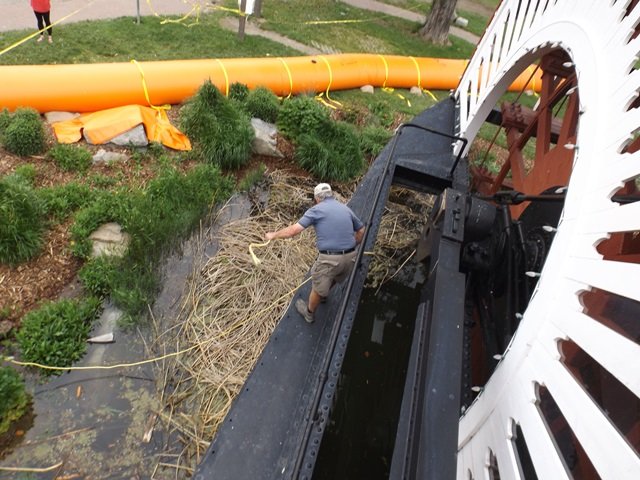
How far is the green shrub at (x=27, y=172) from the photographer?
5.57 m

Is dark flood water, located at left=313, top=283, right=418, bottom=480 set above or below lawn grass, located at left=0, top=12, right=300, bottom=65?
below

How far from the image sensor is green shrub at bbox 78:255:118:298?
4.75m

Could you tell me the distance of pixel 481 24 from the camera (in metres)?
17.0

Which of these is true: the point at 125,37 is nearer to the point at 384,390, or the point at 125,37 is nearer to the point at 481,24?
the point at 384,390

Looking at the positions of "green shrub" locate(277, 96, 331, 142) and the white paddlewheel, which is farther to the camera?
"green shrub" locate(277, 96, 331, 142)

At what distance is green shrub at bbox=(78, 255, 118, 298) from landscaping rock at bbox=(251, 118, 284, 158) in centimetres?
333

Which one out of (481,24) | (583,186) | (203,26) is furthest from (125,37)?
(481,24)

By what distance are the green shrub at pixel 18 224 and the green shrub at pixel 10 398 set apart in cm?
145

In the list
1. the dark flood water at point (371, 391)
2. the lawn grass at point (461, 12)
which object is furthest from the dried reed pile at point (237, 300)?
the lawn grass at point (461, 12)

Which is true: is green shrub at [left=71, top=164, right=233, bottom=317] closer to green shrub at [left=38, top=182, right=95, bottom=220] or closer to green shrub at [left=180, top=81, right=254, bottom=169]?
green shrub at [left=38, top=182, right=95, bottom=220]

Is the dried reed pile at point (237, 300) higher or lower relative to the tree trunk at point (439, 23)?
lower

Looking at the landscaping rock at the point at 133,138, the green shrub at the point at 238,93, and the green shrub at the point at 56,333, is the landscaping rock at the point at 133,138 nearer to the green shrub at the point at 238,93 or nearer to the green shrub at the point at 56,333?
the green shrub at the point at 238,93

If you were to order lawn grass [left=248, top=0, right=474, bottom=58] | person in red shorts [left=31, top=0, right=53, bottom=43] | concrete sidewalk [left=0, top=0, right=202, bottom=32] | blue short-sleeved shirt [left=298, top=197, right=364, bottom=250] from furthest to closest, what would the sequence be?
lawn grass [left=248, top=0, right=474, bottom=58]
concrete sidewalk [left=0, top=0, right=202, bottom=32]
person in red shorts [left=31, top=0, right=53, bottom=43]
blue short-sleeved shirt [left=298, top=197, right=364, bottom=250]

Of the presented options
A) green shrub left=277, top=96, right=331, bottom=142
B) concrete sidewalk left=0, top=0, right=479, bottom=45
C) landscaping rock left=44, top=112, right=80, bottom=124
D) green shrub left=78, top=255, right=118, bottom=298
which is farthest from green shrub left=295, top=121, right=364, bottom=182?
concrete sidewalk left=0, top=0, right=479, bottom=45
